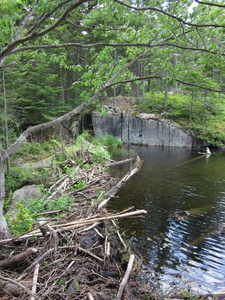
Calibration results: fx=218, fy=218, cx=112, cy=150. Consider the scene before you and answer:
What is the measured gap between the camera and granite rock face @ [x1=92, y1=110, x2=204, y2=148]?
23422 mm

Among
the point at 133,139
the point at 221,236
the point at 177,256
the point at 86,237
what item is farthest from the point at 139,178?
the point at 133,139

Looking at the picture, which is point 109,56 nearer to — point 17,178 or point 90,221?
point 90,221

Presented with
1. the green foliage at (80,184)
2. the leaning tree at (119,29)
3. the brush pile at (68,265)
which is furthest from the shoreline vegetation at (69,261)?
the green foliage at (80,184)

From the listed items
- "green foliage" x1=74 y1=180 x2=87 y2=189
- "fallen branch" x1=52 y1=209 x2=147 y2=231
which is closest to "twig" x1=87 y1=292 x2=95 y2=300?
"fallen branch" x1=52 y1=209 x2=147 y2=231

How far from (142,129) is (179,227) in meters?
18.3

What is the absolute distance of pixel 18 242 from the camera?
3.85 meters

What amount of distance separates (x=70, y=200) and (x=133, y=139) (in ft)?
62.7

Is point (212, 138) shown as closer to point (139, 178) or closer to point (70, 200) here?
point (139, 178)

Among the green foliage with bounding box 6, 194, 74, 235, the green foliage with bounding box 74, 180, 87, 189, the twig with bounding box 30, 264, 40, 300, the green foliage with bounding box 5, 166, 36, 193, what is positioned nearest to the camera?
the twig with bounding box 30, 264, 40, 300

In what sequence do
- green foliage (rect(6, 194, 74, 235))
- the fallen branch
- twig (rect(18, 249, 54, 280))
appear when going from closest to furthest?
twig (rect(18, 249, 54, 280)) < the fallen branch < green foliage (rect(6, 194, 74, 235))

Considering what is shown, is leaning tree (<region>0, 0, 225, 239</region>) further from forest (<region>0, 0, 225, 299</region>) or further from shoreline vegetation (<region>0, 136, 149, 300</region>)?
shoreline vegetation (<region>0, 136, 149, 300</region>)

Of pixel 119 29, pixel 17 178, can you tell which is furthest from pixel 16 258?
pixel 17 178

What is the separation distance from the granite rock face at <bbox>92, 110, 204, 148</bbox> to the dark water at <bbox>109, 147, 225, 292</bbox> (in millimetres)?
11140

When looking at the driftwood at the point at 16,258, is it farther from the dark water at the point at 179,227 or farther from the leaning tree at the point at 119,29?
the dark water at the point at 179,227
